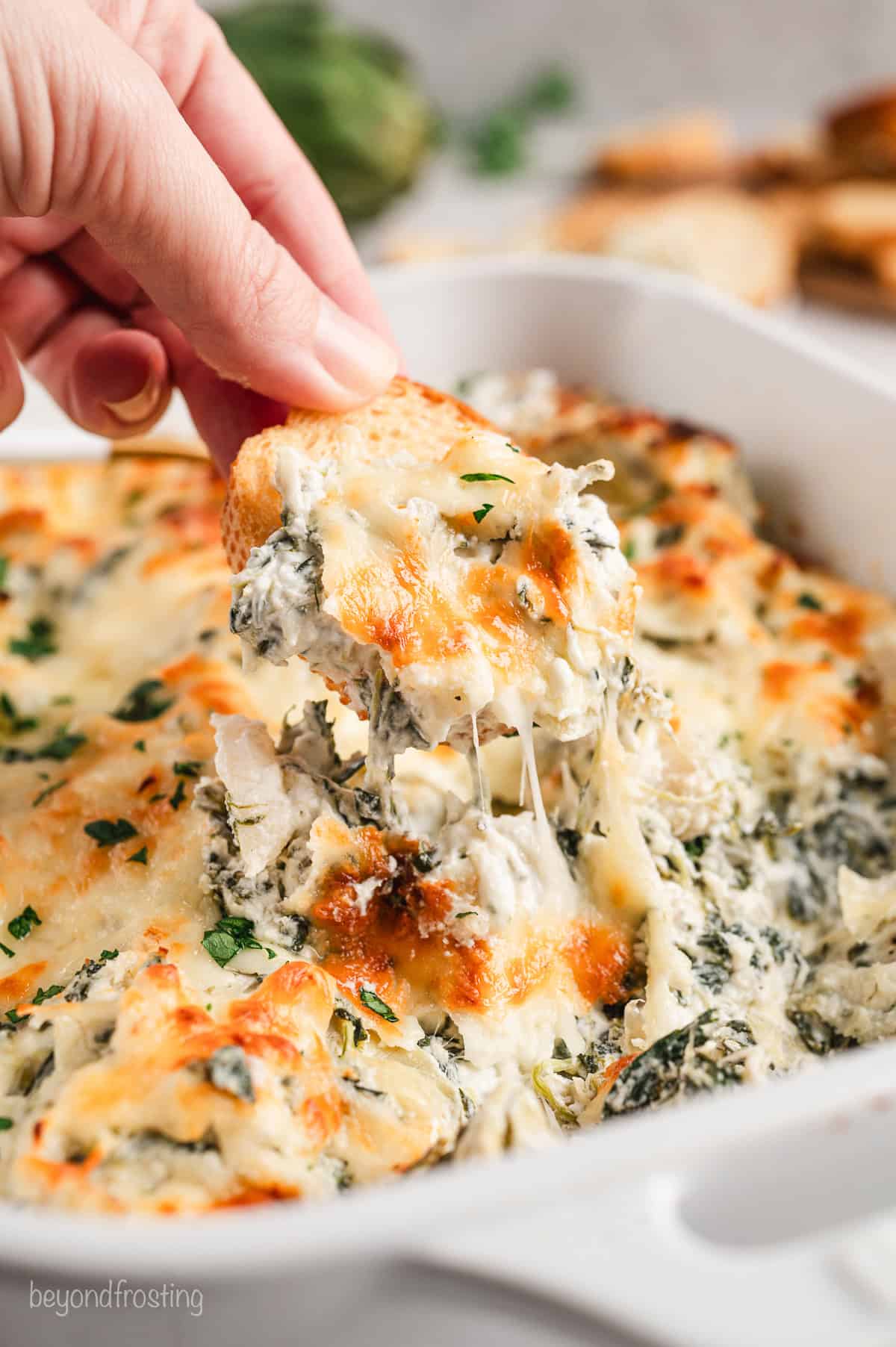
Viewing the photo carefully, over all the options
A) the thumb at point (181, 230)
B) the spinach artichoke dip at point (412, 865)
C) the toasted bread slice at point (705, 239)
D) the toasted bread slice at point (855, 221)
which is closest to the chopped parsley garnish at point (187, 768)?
the spinach artichoke dip at point (412, 865)

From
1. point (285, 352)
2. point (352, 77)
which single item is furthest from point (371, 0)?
point (285, 352)

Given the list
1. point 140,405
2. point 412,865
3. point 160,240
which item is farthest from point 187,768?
point 140,405

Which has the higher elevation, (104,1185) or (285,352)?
(285,352)

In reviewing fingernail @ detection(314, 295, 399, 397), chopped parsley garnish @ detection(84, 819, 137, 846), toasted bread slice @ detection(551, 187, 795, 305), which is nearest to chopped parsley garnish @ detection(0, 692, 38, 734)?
chopped parsley garnish @ detection(84, 819, 137, 846)

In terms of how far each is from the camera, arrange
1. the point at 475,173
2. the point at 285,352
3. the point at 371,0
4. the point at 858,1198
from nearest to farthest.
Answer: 1. the point at 858,1198
2. the point at 285,352
3. the point at 475,173
4. the point at 371,0

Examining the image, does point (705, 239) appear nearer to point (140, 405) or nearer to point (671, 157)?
point (671, 157)

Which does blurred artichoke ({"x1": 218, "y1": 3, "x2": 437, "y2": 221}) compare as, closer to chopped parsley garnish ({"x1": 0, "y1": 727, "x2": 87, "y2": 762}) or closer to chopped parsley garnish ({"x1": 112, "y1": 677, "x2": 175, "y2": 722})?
chopped parsley garnish ({"x1": 112, "y1": 677, "x2": 175, "y2": 722})

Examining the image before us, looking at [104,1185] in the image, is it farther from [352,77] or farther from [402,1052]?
[352,77]
